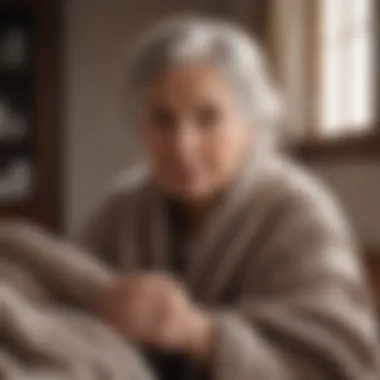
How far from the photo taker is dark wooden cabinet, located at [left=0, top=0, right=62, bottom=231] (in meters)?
2.44

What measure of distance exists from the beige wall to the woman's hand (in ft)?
5.89

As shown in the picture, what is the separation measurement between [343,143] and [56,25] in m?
1.20

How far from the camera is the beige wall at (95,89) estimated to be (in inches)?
97.1

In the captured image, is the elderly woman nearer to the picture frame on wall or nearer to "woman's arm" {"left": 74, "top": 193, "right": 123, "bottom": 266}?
"woman's arm" {"left": 74, "top": 193, "right": 123, "bottom": 266}

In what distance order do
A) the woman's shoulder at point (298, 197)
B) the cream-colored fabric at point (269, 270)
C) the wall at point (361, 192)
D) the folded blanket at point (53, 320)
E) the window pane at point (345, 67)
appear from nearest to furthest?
1. the folded blanket at point (53, 320)
2. the cream-colored fabric at point (269, 270)
3. the woman's shoulder at point (298, 197)
4. the wall at point (361, 192)
5. the window pane at point (345, 67)

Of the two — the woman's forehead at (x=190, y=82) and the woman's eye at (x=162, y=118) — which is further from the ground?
the woman's forehead at (x=190, y=82)

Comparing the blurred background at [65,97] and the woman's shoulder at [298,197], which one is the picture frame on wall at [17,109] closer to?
the blurred background at [65,97]

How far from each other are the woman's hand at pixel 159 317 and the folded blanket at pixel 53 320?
20 millimetres

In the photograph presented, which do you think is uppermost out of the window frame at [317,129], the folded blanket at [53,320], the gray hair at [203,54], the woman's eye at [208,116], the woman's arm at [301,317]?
Answer: the window frame at [317,129]

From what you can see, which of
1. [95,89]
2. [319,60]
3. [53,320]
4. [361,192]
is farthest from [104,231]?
[95,89]

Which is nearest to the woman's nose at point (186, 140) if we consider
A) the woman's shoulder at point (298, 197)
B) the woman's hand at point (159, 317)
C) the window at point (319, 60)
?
the woman's shoulder at point (298, 197)

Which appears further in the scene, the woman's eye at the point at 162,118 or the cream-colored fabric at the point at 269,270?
the woman's eye at the point at 162,118

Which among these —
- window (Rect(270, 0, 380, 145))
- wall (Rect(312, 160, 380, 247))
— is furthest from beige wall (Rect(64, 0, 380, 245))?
wall (Rect(312, 160, 380, 247))

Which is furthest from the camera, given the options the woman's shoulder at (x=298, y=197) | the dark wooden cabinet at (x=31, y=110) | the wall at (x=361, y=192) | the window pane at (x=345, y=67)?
the dark wooden cabinet at (x=31, y=110)
